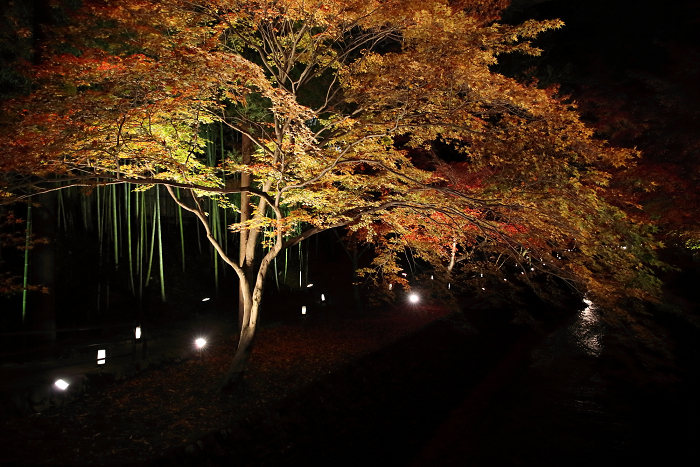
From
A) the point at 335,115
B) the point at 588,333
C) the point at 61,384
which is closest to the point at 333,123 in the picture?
the point at 335,115

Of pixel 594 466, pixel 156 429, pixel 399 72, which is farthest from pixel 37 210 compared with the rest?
pixel 594 466

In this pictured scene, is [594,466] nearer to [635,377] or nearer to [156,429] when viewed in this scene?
[635,377]

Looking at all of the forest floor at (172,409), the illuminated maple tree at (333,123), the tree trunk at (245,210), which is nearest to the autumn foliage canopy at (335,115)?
the illuminated maple tree at (333,123)

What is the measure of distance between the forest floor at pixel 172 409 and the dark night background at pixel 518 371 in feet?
0.83

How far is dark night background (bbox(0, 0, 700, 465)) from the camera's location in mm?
6824

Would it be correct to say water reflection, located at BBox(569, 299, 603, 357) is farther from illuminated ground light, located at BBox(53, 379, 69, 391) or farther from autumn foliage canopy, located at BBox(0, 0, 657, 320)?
illuminated ground light, located at BBox(53, 379, 69, 391)

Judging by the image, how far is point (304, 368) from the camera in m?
8.62

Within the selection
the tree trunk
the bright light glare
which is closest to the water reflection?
the tree trunk

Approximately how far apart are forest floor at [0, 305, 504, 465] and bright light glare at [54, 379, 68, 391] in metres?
0.26

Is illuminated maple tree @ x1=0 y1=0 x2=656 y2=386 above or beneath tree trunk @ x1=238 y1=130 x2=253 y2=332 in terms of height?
above

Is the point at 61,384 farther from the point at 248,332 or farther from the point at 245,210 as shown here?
the point at 245,210

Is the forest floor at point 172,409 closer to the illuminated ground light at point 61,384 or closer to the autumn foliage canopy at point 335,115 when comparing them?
the illuminated ground light at point 61,384

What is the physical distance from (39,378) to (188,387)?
2.39m

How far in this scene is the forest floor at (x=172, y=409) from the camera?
5043 mm
